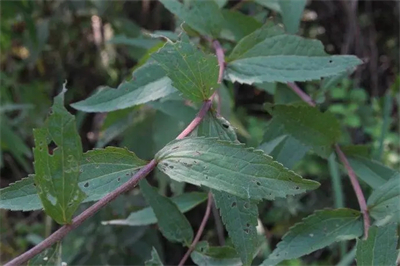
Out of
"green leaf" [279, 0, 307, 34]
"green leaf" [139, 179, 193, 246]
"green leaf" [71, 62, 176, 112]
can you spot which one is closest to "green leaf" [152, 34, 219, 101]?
"green leaf" [71, 62, 176, 112]

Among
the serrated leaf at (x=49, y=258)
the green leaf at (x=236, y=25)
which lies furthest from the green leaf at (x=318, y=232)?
the green leaf at (x=236, y=25)

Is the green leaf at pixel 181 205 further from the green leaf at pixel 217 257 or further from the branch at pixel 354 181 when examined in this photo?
the branch at pixel 354 181

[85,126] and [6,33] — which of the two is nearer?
[6,33]

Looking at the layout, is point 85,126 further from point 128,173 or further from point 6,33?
point 128,173

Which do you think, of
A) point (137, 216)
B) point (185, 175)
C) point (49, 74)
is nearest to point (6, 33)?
point (49, 74)

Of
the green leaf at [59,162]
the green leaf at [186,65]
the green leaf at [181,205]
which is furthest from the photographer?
the green leaf at [181,205]

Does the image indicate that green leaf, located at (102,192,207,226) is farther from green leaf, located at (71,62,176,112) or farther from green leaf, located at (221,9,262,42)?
green leaf, located at (221,9,262,42)
